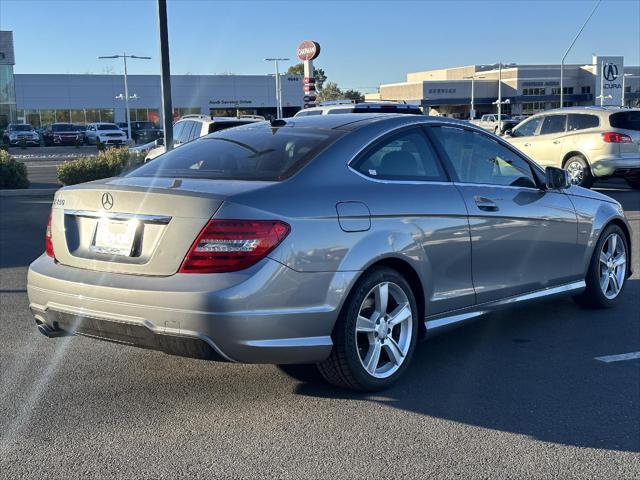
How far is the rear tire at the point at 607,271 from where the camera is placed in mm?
6461

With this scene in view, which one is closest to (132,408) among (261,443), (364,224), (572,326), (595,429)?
(261,443)

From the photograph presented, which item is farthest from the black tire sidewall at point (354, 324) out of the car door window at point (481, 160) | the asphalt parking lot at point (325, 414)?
the car door window at point (481, 160)

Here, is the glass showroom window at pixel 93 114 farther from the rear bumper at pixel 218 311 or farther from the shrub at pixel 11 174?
the rear bumper at pixel 218 311

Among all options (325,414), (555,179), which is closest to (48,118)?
(555,179)

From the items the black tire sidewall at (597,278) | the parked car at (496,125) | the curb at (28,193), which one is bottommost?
the black tire sidewall at (597,278)

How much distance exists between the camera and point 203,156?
16.4ft

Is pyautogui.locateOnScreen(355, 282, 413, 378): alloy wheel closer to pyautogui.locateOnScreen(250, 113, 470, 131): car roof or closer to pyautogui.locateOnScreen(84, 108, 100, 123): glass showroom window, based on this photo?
pyautogui.locateOnScreen(250, 113, 470, 131): car roof

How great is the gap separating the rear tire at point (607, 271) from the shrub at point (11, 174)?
1365 centimetres

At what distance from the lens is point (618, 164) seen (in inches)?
612

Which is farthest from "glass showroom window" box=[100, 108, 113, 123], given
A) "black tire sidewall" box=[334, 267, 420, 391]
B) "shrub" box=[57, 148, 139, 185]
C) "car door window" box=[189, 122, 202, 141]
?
"black tire sidewall" box=[334, 267, 420, 391]

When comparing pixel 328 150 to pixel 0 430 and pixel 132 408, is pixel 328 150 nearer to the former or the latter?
pixel 132 408

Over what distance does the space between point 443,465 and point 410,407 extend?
2.48ft

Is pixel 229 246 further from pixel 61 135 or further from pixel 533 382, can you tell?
pixel 61 135

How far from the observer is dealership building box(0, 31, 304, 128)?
232ft
